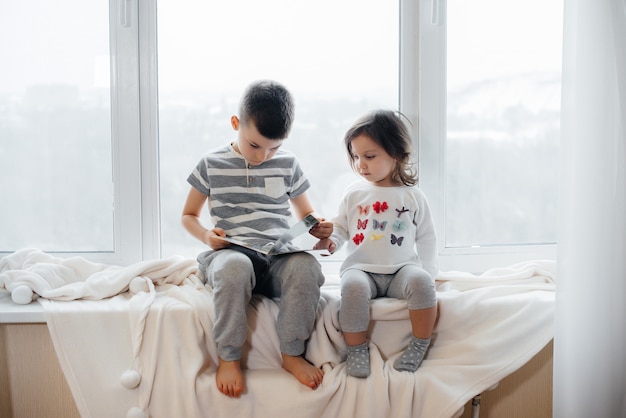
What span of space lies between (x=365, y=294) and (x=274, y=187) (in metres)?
0.39

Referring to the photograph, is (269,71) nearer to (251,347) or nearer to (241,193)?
(241,193)

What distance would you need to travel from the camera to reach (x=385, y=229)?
1.60m

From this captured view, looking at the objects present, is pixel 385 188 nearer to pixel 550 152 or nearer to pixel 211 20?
pixel 550 152

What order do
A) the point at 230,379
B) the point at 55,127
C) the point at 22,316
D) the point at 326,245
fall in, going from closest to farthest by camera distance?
the point at 230,379
the point at 22,316
the point at 326,245
the point at 55,127

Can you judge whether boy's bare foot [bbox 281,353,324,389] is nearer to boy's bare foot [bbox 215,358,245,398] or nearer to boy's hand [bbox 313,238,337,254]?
boy's bare foot [bbox 215,358,245,398]

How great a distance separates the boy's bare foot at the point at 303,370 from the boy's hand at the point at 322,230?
12.5 inches

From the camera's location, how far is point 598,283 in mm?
1351

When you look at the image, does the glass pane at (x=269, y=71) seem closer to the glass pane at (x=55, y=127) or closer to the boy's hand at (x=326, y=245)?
the glass pane at (x=55, y=127)

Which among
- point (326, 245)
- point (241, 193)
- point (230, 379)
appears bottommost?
point (230, 379)

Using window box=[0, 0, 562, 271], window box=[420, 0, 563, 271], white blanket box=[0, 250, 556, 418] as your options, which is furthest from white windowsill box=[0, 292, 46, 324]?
window box=[420, 0, 563, 271]

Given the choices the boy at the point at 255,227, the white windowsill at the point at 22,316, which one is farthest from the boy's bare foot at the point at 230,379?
the white windowsill at the point at 22,316

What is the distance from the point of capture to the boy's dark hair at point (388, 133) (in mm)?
1603

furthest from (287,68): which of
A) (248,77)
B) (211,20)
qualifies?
(211,20)

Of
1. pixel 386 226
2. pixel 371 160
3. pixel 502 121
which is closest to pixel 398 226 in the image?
pixel 386 226
